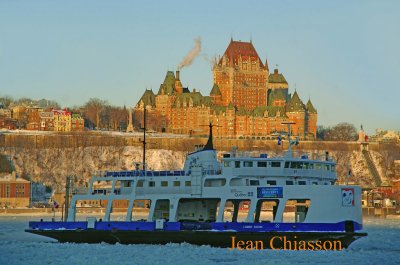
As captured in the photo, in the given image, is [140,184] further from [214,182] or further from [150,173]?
[214,182]

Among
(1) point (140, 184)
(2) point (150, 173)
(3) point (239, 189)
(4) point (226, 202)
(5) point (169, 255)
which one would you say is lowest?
(5) point (169, 255)

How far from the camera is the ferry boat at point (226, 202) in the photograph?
75.5 metres

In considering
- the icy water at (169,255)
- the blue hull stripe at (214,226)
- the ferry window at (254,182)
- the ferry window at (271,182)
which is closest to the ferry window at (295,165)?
the ferry window at (271,182)

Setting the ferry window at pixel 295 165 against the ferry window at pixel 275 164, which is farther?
the ferry window at pixel 295 165

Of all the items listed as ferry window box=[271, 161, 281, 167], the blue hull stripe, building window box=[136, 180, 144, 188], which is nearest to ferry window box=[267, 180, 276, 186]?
ferry window box=[271, 161, 281, 167]

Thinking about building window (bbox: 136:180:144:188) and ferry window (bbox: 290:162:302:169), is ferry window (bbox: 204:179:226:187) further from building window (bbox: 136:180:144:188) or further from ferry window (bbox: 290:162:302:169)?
building window (bbox: 136:180:144:188)

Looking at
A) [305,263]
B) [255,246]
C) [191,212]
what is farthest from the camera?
[191,212]

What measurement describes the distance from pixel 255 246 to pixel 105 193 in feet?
42.0

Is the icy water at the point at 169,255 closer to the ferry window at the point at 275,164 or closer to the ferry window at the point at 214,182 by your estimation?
the ferry window at the point at 214,182

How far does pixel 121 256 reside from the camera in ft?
246

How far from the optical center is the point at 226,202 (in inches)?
3140

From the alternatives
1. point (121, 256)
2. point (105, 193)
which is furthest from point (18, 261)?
point (105, 193)

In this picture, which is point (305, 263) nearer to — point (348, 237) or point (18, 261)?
point (348, 237)

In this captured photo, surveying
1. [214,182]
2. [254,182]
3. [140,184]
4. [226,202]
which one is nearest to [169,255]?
[226,202]
